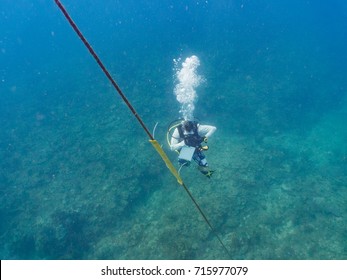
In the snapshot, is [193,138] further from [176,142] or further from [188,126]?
[176,142]

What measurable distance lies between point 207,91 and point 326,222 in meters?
8.46

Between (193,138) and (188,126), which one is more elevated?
(188,126)

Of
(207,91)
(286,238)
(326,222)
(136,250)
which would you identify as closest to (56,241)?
(136,250)

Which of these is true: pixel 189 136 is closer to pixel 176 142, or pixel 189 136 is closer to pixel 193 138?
pixel 193 138

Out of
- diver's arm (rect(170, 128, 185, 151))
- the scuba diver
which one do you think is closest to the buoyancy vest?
the scuba diver

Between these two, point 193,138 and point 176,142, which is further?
point 176,142

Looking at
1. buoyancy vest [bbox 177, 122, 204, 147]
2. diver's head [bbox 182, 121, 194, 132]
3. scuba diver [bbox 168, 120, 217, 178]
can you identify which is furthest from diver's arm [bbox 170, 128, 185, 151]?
diver's head [bbox 182, 121, 194, 132]

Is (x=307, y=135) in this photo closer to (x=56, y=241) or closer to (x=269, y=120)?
(x=269, y=120)

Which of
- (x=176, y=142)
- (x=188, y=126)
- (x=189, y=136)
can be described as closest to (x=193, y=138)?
(x=189, y=136)

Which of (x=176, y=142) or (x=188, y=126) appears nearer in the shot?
(x=188, y=126)

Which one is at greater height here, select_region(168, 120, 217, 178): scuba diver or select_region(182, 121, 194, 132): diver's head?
select_region(182, 121, 194, 132): diver's head

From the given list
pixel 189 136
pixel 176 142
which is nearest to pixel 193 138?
pixel 189 136

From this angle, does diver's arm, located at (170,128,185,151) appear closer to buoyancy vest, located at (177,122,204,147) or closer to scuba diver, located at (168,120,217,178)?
scuba diver, located at (168,120,217,178)

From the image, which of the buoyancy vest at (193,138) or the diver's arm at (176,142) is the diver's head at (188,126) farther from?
the diver's arm at (176,142)
